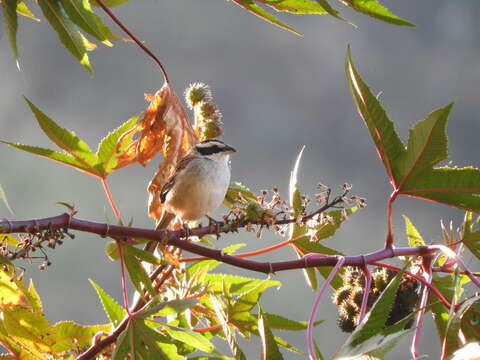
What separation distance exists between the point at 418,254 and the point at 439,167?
0.87 ft

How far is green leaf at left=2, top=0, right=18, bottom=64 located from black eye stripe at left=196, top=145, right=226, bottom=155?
153 cm

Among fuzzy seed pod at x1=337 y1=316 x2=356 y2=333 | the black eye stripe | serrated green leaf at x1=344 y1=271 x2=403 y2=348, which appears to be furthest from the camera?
the black eye stripe

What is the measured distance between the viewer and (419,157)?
6.37 ft

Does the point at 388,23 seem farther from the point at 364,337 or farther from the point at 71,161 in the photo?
the point at 71,161

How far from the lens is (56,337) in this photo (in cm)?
229

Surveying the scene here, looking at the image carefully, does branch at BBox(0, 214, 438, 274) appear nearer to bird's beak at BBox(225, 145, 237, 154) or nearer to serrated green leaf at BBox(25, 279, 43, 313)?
serrated green leaf at BBox(25, 279, 43, 313)

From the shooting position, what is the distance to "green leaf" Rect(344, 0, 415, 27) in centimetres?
190

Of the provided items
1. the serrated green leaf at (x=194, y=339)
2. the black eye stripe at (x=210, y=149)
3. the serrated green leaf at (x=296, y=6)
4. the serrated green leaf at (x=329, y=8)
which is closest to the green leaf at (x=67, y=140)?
the serrated green leaf at (x=194, y=339)

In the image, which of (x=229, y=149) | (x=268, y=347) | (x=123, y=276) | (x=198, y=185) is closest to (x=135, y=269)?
(x=123, y=276)

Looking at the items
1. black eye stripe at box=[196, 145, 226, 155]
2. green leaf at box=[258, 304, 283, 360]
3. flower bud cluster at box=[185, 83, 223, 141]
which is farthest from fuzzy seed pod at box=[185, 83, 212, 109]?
green leaf at box=[258, 304, 283, 360]

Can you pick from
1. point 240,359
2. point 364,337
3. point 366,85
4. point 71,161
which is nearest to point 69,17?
point 71,161

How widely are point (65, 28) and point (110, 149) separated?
1.38 ft

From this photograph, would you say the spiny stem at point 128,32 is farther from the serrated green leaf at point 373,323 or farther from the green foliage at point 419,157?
the serrated green leaf at point 373,323

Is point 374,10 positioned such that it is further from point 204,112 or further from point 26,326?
point 26,326
